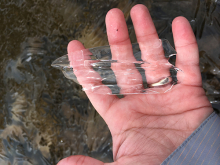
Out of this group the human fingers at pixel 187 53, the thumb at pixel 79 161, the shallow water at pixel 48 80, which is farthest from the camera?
the shallow water at pixel 48 80

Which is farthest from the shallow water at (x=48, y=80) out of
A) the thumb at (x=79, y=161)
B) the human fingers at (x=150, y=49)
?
the thumb at (x=79, y=161)

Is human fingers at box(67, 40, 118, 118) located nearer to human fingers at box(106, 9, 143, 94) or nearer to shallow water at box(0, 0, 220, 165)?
human fingers at box(106, 9, 143, 94)

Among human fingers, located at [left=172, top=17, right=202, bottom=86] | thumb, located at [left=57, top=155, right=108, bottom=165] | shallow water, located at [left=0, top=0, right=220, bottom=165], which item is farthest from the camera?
shallow water, located at [left=0, top=0, right=220, bottom=165]

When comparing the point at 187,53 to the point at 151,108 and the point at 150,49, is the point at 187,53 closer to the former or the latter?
the point at 150,49

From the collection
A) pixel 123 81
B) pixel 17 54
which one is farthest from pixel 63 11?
pixel 123 81

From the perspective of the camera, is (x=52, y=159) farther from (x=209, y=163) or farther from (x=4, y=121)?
(x=209, y=163)

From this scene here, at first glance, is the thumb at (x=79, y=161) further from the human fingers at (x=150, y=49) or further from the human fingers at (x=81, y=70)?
the human fingers at (x=150, y=49)

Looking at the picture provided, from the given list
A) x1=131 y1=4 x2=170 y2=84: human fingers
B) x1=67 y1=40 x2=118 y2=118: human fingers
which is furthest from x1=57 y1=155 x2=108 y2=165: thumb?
x1=131 y1=4 x2=170 y2=84: human fingers

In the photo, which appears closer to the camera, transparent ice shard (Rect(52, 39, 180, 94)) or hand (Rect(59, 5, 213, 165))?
hand (Rect(59, 5, 213, 165))

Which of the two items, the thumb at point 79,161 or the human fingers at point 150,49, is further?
the human fingers at point 150,49
